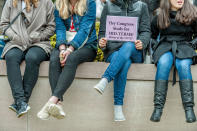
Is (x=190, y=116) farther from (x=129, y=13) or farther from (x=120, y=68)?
(x=129, y=13)

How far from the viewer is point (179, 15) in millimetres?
4742

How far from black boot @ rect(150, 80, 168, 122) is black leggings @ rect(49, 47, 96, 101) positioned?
0.98 meters

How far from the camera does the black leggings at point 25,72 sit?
4578mm

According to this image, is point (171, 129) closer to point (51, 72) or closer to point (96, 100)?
point (96, 100)

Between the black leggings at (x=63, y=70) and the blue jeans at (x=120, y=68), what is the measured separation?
39cm

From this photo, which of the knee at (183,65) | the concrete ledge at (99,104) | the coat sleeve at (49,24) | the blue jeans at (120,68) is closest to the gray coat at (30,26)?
the coat sleeve at (49,24)

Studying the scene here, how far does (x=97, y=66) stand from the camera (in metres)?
4.84

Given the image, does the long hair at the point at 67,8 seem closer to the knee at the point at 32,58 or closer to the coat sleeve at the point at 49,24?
the coat sleeve at the point at 49,24

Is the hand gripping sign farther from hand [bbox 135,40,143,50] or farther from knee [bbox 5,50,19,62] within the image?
knee [bbox 5,50,19,62]

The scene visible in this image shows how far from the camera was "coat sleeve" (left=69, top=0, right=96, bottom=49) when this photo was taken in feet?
15.5

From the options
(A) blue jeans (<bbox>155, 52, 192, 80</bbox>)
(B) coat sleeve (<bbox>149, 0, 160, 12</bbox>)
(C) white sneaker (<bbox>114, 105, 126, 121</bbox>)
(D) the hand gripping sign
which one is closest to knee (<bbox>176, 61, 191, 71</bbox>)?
(A) blue jeans (<bbox>155, 52, 192, 80</bbox>)

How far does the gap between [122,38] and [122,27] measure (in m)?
0.14

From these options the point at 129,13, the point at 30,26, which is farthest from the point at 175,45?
the point at 30,26

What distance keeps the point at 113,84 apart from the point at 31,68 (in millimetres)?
1066
